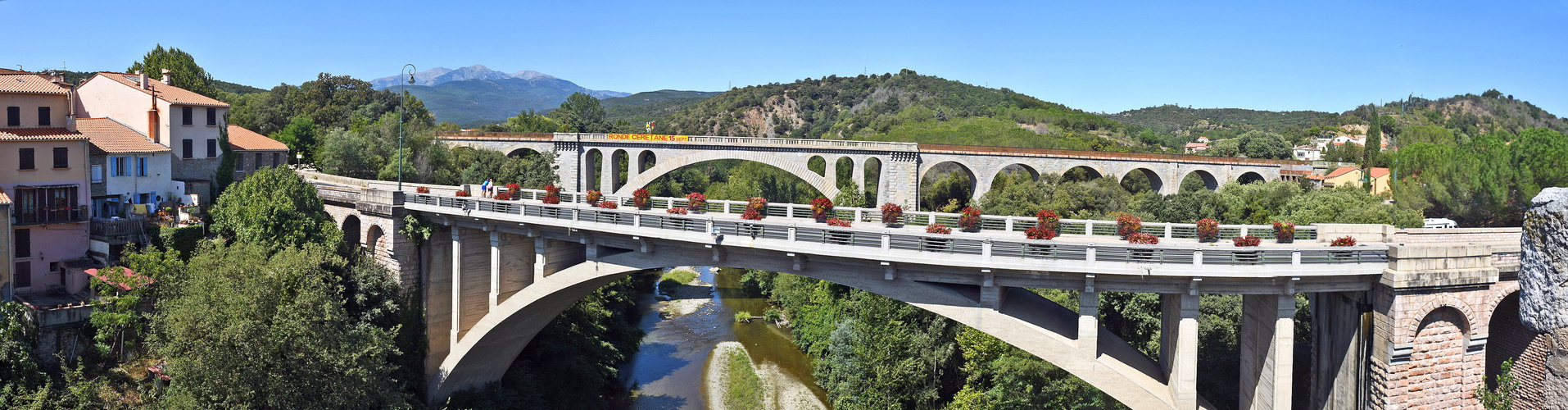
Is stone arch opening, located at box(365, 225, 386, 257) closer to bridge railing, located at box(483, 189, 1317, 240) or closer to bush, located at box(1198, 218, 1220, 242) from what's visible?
bridge railing, located at box(483, 189, 1317, 240)

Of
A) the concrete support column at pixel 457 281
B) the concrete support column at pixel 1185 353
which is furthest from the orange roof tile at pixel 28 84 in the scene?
the concrete support column at pixel 1185 353

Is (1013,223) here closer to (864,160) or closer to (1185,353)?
(1185,353)

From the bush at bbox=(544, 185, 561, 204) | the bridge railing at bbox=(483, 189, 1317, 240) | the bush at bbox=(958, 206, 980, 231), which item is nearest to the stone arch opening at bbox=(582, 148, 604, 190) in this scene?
the bridge railing at bbox=(483, 189, 1317, 240)

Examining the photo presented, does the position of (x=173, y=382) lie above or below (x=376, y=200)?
below

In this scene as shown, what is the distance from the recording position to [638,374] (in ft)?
133

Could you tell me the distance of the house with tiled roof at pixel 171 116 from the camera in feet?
117

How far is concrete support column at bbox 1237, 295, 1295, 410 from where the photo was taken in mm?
18500

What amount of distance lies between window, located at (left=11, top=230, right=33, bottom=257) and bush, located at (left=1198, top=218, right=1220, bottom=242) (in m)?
32.3

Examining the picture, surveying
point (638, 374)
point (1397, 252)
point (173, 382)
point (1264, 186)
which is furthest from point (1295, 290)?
point (1264, 186)

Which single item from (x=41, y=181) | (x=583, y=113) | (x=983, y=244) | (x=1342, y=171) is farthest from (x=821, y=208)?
(x=583, y=113)

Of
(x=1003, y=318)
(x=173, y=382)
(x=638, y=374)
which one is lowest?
(x=638, y=374)

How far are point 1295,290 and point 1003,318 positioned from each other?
5.61 m

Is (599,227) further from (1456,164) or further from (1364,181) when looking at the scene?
(1364,181)

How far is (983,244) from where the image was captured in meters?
19.4
